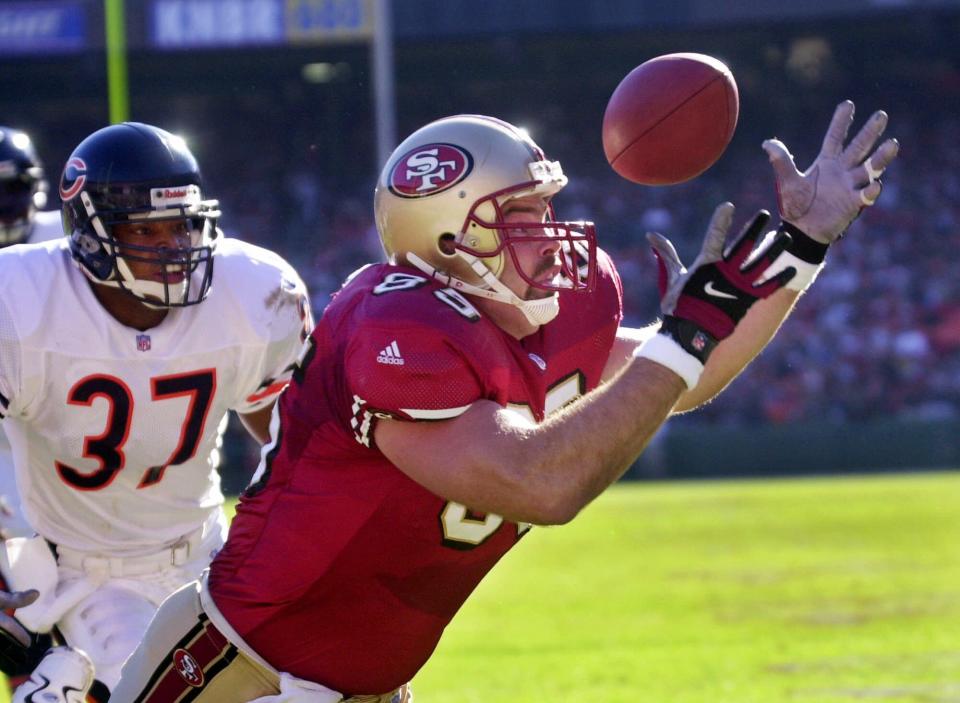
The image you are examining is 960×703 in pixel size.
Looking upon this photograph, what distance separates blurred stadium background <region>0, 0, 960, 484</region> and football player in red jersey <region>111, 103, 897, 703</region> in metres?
12.5

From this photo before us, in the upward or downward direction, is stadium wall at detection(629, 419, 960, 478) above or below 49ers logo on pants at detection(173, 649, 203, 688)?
below

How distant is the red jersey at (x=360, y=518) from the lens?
2.63 m

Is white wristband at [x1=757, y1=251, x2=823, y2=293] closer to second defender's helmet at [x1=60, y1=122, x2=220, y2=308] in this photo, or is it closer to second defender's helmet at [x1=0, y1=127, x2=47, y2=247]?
second defender's helmet at [x1=60, y1=122, x2=220, y2=308]

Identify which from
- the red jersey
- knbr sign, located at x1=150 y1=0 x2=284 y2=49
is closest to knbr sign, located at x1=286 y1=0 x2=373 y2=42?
knbr sign, located at x1=150 y1=0 x2=284 y2=49

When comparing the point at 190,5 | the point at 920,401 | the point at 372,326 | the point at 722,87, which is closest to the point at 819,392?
the point at 920,401

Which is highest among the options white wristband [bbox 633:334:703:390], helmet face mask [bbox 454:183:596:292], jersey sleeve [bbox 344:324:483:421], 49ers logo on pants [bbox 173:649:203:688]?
helmet face mask [bbox 454:183:596:292]

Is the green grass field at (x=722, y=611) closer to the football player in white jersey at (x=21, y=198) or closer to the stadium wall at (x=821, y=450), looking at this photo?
the football player in white jersey at (x=21, y=198)

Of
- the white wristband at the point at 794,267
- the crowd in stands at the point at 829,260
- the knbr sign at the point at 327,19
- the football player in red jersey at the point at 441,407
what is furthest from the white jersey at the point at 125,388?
the knbr sign at the point at 327,19

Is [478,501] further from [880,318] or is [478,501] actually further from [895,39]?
[895,39]

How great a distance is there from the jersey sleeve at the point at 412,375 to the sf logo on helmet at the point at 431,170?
404 millimetres

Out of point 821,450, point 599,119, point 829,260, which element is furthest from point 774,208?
point 599,119

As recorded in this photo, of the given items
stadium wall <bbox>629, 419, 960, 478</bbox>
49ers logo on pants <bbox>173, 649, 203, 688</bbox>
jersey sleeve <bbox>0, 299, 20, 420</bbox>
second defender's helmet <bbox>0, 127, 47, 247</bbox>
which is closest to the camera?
49ers logo on pants <bbox>173, 649, 203, 688</bbox>

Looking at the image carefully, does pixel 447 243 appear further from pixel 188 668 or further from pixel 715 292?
pixel 188 668

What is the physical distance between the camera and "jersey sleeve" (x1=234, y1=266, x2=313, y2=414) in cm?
394
